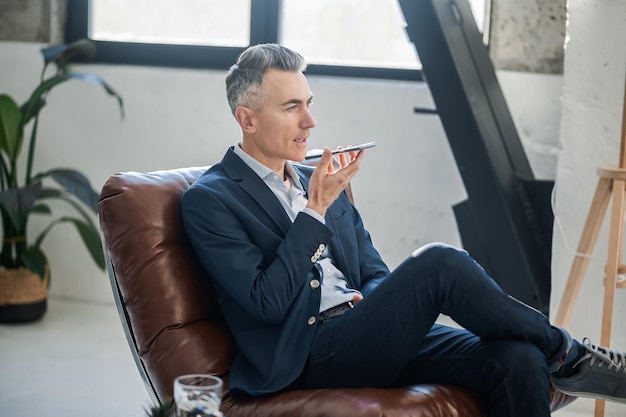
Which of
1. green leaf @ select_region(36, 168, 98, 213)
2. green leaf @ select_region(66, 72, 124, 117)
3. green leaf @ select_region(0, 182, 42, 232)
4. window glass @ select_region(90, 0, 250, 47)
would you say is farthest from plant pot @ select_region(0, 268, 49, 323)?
window glass @ select_region(90, 0, 250, 47)

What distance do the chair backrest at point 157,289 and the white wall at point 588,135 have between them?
1.48 metres

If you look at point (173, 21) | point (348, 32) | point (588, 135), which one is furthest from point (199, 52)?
point (588, 135)

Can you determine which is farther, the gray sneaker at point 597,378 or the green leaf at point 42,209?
the green leaf at point 42,209

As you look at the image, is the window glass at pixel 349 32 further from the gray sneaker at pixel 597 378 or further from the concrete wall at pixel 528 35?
the gray sneaker at pixel 597 378

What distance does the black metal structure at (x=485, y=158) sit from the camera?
3.39 m

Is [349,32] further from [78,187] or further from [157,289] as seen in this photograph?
[157,289]

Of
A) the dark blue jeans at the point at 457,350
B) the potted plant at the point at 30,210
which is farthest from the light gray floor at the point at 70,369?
the dark blue jeans at the point at 457,350

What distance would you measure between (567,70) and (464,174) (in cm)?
58

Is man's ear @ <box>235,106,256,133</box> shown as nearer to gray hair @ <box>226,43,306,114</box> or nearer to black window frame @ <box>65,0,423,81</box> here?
gray hair @ <box>226,43,306,114</box>

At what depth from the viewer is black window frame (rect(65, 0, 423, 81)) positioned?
4402mm

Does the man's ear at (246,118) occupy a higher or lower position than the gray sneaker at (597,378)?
higher

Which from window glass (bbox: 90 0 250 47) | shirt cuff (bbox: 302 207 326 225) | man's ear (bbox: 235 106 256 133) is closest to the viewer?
shirt cuff (bbox: 302 207 326 225)

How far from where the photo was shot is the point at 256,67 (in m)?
2.37

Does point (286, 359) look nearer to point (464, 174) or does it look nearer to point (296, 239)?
point (296, 239)
